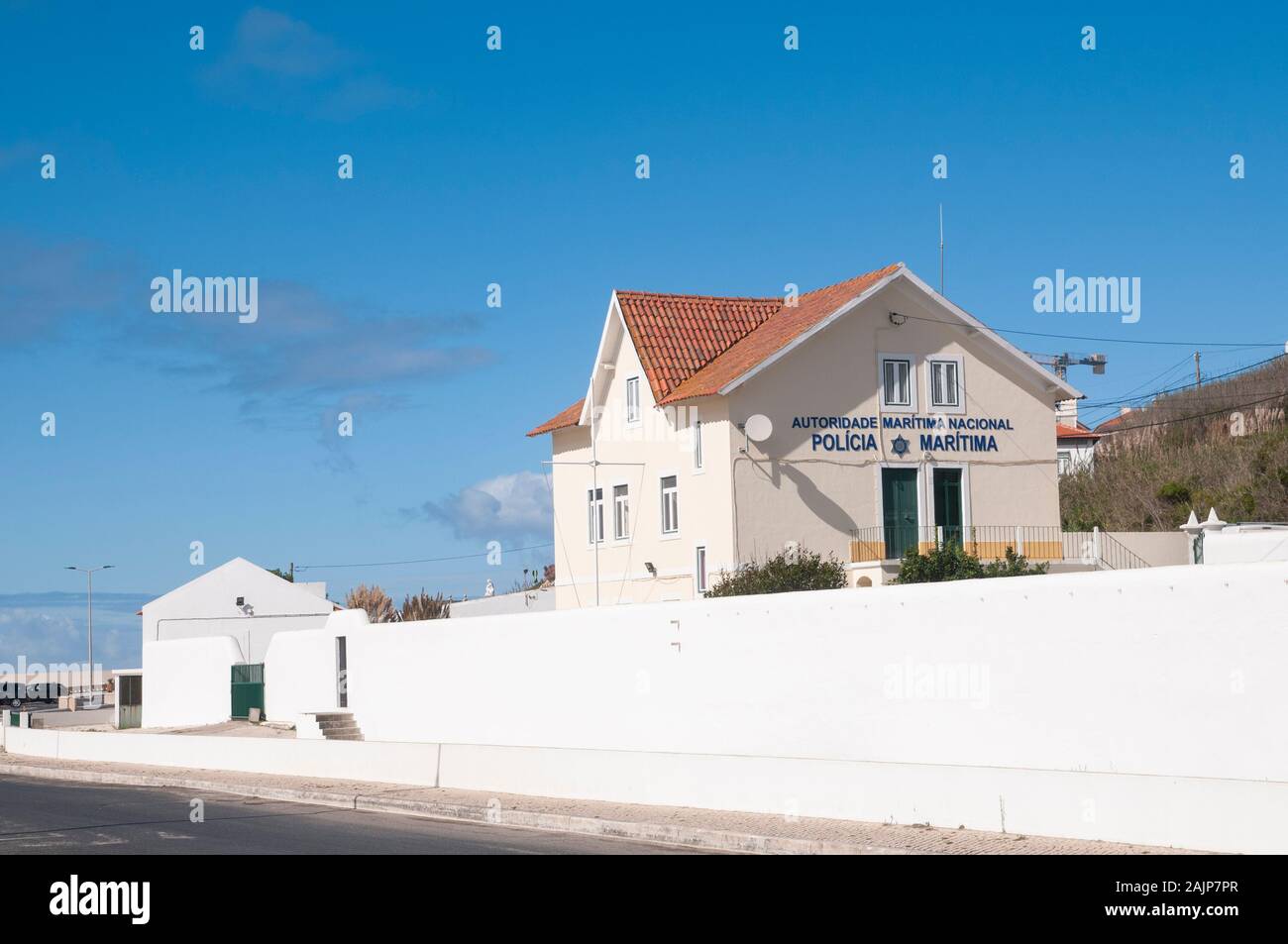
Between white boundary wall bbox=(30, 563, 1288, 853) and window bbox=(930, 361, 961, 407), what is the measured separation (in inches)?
698

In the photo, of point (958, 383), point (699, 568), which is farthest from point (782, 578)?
point (958, 383)

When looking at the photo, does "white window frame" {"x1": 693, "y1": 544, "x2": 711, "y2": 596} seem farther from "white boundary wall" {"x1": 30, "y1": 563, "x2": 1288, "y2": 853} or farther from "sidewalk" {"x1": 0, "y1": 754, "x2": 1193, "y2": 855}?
"sidewalk" {"x1": 0, "y1": 754, "x2": 1193, "y2": 855}

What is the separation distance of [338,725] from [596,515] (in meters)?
13.1

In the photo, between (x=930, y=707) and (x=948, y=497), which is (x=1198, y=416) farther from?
(x=930, y=707)

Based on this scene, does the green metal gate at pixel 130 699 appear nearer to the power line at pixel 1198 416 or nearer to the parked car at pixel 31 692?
the power line at pixel 1198 416

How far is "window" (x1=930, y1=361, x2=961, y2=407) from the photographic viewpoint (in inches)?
1566

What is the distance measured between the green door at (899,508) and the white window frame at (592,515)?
8527mm

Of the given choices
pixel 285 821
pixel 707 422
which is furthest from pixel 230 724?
pixel 285 821

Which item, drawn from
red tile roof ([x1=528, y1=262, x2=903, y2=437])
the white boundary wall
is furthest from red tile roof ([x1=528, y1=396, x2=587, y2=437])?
the white boundary wall

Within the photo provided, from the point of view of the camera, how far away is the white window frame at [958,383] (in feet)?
130

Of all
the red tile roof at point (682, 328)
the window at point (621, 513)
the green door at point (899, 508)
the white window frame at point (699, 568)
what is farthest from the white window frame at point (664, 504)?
the green door at point (899, 508)
